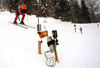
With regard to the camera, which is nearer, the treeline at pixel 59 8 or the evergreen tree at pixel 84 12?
the treeline at pixel 59 8

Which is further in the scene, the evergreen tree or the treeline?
the evergreen tree

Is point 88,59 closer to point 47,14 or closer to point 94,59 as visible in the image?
point 94,59

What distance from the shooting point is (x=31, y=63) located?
224 centimetres

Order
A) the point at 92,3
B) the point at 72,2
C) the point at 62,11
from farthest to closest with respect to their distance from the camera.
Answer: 1. the point at 72,2
2. the point at 92,3
3. the point at 62,11

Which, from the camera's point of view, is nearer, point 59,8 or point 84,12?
point 59,8

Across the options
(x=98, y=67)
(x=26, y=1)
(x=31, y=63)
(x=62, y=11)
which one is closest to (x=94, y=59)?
(x=98, y=67)

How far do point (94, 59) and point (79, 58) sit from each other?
2.10ft

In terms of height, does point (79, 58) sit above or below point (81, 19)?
below

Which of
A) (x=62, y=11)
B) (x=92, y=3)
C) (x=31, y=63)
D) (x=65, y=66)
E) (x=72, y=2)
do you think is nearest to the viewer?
(x=31, y=63)

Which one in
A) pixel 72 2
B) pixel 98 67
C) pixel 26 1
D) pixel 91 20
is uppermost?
pixel 72 2

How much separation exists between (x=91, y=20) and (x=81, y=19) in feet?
18.1

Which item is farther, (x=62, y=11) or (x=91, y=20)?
(x=91, y=20)

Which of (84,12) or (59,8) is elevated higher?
(84,12)

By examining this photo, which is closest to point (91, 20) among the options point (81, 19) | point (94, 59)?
point (81, 19)
